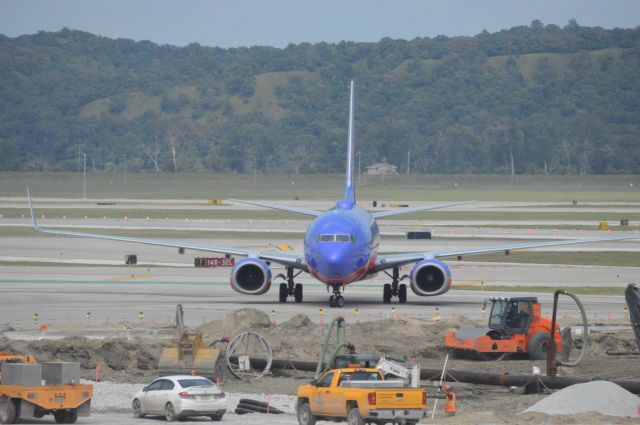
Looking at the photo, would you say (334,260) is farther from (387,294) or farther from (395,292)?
(395,292)

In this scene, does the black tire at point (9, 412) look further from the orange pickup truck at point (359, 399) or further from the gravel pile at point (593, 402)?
the gravel pile at point (593, 402)

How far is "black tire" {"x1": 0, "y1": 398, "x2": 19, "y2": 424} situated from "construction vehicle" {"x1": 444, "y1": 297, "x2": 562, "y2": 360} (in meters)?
14.3

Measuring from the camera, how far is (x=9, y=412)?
28.1m

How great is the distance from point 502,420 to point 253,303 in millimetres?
29277

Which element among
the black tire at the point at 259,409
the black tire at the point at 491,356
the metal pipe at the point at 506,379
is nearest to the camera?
the black tire at the point at 259,409

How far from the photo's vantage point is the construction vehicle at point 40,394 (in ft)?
92.1

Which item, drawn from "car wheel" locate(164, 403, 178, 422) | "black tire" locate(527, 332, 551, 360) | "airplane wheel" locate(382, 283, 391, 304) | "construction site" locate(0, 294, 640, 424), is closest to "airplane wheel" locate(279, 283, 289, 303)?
"airplane wheel" locate(382, 283, 391, 304)

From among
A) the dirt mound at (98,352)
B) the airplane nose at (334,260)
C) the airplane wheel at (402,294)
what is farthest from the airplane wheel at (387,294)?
the dirt mound at (98,352)

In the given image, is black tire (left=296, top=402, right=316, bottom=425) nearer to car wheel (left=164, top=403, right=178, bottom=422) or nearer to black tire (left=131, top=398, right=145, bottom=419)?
car wheel (left=164, top=403, right=178, bottom=422)

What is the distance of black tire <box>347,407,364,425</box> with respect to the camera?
85.8ft

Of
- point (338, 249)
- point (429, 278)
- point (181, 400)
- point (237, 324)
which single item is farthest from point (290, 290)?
point (181, 400)

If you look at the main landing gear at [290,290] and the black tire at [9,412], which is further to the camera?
the main landing gear at [290,290]

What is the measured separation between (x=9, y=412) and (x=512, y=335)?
15394mm

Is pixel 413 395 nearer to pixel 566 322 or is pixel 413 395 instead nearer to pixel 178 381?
pixel 178 381
